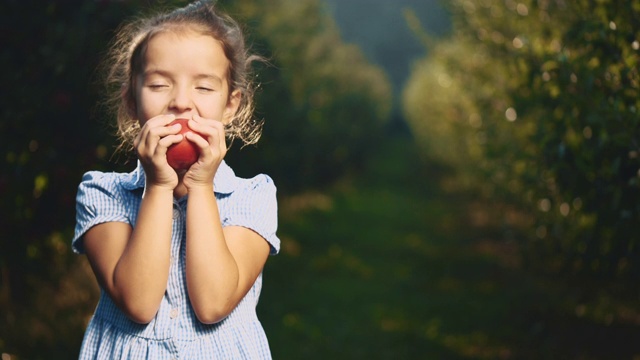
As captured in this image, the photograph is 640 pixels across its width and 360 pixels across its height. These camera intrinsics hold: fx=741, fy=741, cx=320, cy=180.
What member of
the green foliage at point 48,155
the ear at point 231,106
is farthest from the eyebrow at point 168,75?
the green foliage at point 48,155

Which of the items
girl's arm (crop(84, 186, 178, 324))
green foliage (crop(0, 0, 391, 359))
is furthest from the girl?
green foliage (crop(0, 0, 391, 359))

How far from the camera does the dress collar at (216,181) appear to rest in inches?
93.3

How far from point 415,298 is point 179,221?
19.9 ft

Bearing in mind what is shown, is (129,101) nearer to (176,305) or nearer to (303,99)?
(176,305)

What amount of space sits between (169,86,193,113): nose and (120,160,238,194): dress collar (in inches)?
11.1

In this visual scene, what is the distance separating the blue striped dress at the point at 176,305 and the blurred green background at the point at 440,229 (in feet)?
3.05

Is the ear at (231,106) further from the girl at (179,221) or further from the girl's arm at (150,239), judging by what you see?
the girl's arm at (150,239)

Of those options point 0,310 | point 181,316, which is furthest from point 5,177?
point 181,316

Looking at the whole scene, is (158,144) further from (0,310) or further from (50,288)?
(50,288)

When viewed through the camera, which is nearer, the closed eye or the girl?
the girl

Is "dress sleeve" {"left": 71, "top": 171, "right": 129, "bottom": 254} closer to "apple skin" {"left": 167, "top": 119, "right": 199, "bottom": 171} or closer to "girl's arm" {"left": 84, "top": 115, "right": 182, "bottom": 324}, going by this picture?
"girl's arm" {"left": 84, "top": 115, "right": 182, "bottom": 324}

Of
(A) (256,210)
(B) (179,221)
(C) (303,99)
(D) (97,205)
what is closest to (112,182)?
(D) (97,205)

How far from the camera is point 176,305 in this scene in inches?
87.4

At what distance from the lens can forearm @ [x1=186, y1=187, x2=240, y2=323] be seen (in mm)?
2094
